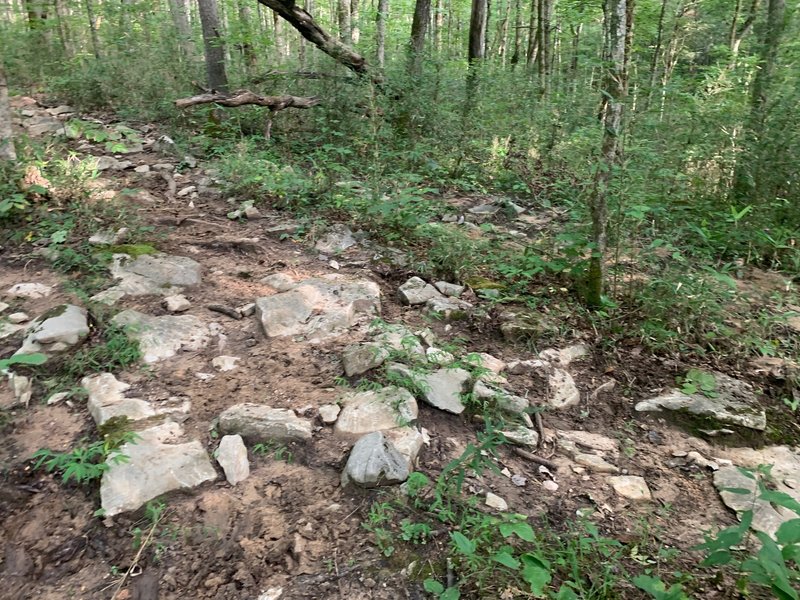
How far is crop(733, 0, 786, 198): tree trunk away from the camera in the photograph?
18.0 feet

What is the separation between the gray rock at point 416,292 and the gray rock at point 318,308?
0.78 ft

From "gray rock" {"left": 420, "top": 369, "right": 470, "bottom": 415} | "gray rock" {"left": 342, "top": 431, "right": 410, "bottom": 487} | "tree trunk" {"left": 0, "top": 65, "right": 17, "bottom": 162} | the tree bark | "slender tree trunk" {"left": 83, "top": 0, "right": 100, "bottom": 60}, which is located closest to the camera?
"gray rock" {"left": 342, "top": 431, "right": 410, "bottom": 487}

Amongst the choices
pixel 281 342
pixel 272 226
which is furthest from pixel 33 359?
pixel 272 226

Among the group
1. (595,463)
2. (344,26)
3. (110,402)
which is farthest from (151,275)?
(344,26)

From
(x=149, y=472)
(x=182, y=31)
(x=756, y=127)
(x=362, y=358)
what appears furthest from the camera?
(x=182, y=31)

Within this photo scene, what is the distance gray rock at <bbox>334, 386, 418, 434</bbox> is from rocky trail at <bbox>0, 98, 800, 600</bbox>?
0.04 ft

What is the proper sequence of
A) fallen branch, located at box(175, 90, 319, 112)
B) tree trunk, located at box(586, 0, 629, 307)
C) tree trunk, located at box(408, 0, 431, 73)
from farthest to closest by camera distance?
1. tree trunk, located at box(408, 0, 431, 73)
2. fallen branch, located at box(175, 90, 319, 112)
3. tree trunk, located at box(586, 0, 629, 307)

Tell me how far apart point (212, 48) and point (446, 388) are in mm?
7926

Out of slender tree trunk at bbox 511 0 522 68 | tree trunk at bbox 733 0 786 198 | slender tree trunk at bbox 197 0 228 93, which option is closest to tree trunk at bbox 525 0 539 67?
slender tree trunk at bbox 511 0 522 68

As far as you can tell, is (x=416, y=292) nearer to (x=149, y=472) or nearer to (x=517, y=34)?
(x=149, y=472)

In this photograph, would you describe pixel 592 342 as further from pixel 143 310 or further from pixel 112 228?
pixel 112 228

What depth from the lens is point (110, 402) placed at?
10.3 ft

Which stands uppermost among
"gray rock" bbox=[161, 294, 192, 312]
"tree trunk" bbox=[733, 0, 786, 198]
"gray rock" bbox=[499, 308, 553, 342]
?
"tree trunk" bbox=[733, 0, 786, 198]

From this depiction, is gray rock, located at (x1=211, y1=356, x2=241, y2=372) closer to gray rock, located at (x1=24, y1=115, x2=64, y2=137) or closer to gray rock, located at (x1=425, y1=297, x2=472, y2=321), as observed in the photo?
gray rock, located at (x1=425, y1=297, x2=472, y2=321)
